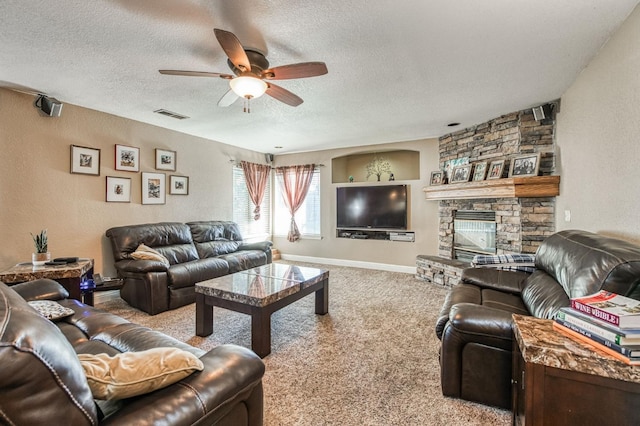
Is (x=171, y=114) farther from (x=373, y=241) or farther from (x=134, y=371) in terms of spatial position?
(x=373, y=241)

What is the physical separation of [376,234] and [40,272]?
4833 millimetres

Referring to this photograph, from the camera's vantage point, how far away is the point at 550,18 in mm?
1926

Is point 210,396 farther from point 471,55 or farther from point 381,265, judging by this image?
point 381,265

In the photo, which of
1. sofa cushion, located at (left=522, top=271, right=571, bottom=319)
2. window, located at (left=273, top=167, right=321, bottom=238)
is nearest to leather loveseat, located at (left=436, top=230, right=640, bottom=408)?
sofa cushion, located at (left=522, top=271, right=571, bottom=319)

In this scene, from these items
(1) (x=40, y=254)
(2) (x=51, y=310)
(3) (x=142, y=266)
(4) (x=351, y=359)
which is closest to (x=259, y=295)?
(4) (x=351, y=359)

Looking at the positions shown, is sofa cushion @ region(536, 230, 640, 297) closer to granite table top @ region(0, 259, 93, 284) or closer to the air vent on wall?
granite table top @ region(0, 259, 93, 284)

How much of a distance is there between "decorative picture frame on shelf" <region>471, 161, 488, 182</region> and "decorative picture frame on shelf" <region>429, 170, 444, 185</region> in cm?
60

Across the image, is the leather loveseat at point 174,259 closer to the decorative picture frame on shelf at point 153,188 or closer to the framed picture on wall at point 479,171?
the decorative picture frame on shelf at point 153,188

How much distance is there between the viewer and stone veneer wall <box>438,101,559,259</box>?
3607 millimetres

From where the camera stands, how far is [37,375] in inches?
26.9

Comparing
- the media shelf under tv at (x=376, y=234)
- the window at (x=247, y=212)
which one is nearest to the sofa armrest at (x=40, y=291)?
the window at (x=247, y=212)

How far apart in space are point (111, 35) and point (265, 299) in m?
2.25

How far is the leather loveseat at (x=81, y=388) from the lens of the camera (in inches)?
25.9

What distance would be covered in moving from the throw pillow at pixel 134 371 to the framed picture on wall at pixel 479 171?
4.26 metres
